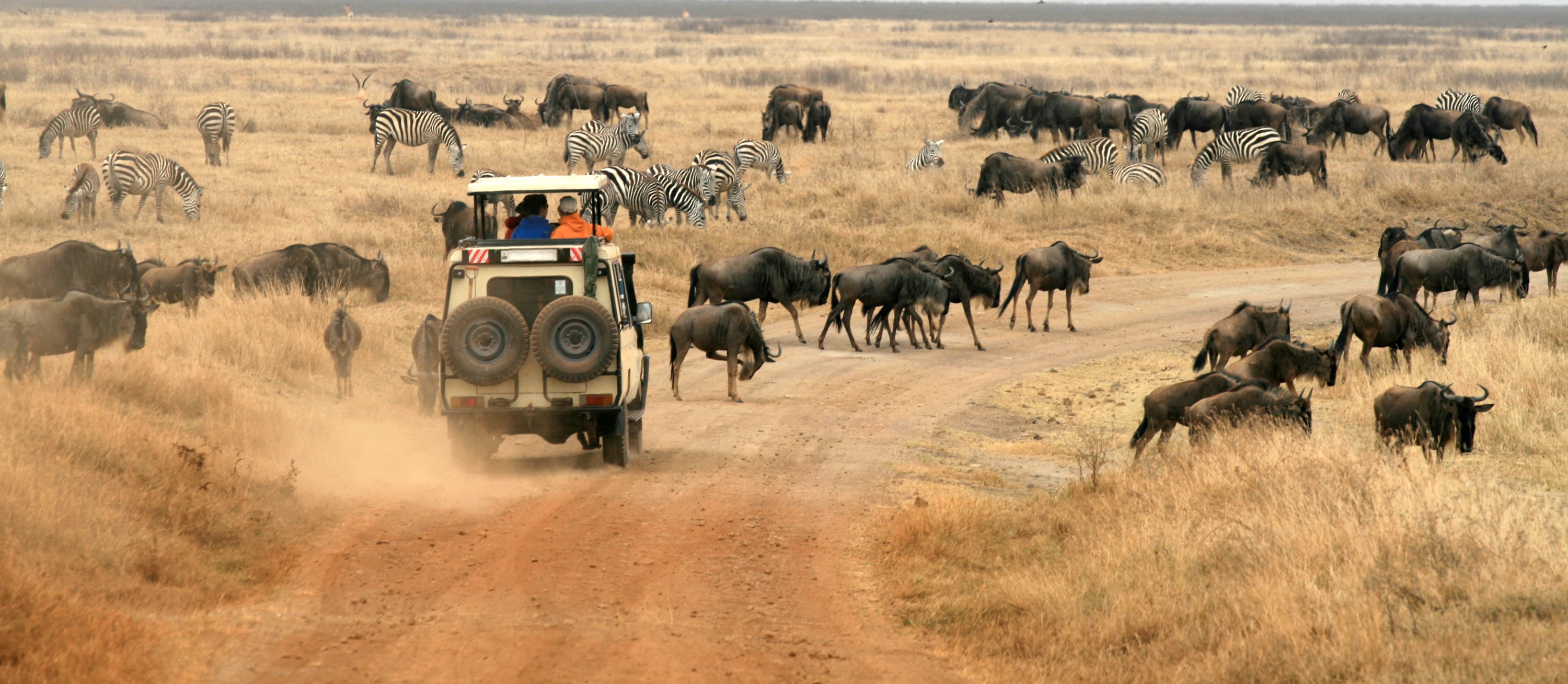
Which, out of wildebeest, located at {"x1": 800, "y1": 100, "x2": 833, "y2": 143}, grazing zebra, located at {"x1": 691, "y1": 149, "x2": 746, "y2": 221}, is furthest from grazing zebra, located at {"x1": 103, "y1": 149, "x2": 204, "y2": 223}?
wildebeest, located at {"x1": 800, "y1": 100, "x2": 833, "y2": 143}

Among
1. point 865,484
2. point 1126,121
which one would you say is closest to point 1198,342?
point 865,484

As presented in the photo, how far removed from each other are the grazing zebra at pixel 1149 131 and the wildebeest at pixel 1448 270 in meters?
17.9

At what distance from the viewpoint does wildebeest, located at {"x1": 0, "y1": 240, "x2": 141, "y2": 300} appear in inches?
553

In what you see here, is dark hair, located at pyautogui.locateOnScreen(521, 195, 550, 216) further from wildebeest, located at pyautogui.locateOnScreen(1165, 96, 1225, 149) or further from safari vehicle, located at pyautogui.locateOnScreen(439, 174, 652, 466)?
wildebeest, located at pyautogui.locateOnScreen(1165, 96, 1225, 149)

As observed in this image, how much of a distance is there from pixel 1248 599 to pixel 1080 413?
25.5 ft

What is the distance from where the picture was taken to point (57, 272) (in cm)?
1411

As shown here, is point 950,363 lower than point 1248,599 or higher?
lower

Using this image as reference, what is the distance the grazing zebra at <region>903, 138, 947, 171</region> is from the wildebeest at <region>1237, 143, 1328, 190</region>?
7.18m

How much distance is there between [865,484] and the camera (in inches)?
403

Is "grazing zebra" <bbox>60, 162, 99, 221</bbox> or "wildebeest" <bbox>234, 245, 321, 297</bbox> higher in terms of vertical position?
"grazing zebra" <bbox>60, 162, 99, 221</bbox>

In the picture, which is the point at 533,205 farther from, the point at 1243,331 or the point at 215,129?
the point at 215,129

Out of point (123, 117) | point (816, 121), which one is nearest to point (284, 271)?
point (123, 117)

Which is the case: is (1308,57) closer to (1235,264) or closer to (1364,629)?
(1235,264)

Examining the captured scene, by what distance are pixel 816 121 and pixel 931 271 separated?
75.2ft
